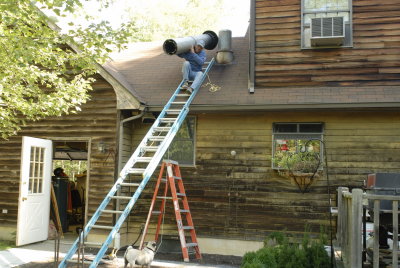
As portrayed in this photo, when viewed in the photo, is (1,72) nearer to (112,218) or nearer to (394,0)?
(112,218)

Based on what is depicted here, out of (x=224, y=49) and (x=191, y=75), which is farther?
(x=224, y=49)

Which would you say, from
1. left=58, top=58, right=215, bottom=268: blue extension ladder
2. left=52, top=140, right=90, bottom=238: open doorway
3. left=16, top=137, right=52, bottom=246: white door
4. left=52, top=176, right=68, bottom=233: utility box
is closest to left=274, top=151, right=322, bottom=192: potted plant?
left=58, top=58, right=215, bottom=268: blue extension ladder

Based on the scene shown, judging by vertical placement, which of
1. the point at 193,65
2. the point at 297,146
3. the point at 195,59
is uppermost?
the point at 195,59

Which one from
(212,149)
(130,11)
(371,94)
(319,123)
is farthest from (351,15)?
(130,11)

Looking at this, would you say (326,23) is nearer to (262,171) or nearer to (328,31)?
(328,31)

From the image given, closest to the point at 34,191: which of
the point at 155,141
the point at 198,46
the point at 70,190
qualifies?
the point at 155,141

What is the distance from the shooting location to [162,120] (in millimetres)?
8898

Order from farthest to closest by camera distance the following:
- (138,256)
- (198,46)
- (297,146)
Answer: (198,46) < (297,146) < (138,256)

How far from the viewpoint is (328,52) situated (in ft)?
31.3

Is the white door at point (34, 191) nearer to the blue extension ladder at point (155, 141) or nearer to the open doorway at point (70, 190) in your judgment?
the open doorway at point (70, 190)

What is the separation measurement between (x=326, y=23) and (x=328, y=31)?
0.60ft

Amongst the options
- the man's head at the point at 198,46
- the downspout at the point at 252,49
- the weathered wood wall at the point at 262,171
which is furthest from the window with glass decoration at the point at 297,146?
the man's head at the point at 198,46

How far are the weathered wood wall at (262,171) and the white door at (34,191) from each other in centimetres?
203

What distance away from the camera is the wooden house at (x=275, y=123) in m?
9.02
